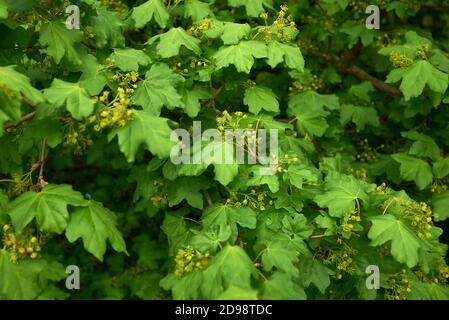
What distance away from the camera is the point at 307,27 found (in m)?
6.35

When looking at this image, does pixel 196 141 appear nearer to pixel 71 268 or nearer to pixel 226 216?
pixel 226 216

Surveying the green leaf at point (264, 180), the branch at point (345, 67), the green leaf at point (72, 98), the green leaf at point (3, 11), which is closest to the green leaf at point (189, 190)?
the green leaf at point (264, 180)

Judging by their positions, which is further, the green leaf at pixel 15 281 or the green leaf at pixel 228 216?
the green leaf at pixel 228 216

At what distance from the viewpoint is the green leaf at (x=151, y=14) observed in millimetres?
4504

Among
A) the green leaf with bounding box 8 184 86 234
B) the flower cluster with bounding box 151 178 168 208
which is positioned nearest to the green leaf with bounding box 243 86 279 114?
the flower cluster with bounding box 151 178 168 208

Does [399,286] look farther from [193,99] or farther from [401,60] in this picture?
[193,99]

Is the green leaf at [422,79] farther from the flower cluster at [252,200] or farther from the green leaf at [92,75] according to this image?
the green leaf at [92,75]

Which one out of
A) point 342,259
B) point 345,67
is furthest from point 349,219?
point 345,67

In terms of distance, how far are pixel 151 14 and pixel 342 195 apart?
7.62ft

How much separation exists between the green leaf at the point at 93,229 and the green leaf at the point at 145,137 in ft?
1.77

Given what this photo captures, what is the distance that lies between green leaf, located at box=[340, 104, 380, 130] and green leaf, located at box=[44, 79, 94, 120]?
3318mm

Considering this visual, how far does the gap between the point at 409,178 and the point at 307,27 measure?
2.37 m

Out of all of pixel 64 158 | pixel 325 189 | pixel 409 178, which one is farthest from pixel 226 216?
pixel 64 158

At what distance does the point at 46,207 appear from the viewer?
3.58 metres
